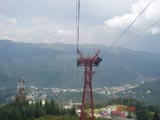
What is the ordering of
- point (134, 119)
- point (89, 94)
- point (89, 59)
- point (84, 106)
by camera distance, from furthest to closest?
point (134, 119)
point (84, 106)
point (89, 94)
point (89, 59)

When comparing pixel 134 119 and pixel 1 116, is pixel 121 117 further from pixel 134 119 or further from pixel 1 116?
pixel 1 116

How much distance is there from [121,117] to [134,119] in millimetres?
5729

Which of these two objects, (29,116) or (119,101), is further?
(119,101)

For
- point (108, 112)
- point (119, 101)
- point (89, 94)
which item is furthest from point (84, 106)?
point (119, 101)

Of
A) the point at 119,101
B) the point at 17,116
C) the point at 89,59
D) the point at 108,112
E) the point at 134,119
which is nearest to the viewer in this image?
the point at 89,59

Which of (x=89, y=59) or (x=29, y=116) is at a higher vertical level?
(x=89, y=59)

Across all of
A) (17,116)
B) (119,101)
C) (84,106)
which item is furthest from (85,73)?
(119,101)

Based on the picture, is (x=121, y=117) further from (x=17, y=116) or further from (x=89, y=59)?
(x=89, y=59)

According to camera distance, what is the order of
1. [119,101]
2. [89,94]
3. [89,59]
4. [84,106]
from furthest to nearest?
1. [119,101]
2. [84,106]
3. [89,94]
4. [89,59]

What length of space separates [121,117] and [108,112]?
18.5 metres

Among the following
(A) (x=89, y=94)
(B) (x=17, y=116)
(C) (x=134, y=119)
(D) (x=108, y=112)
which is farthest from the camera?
(D) (x=108, y=112)

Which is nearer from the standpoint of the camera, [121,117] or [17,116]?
[17,116]

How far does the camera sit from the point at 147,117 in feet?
337

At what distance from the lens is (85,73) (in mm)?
38344
